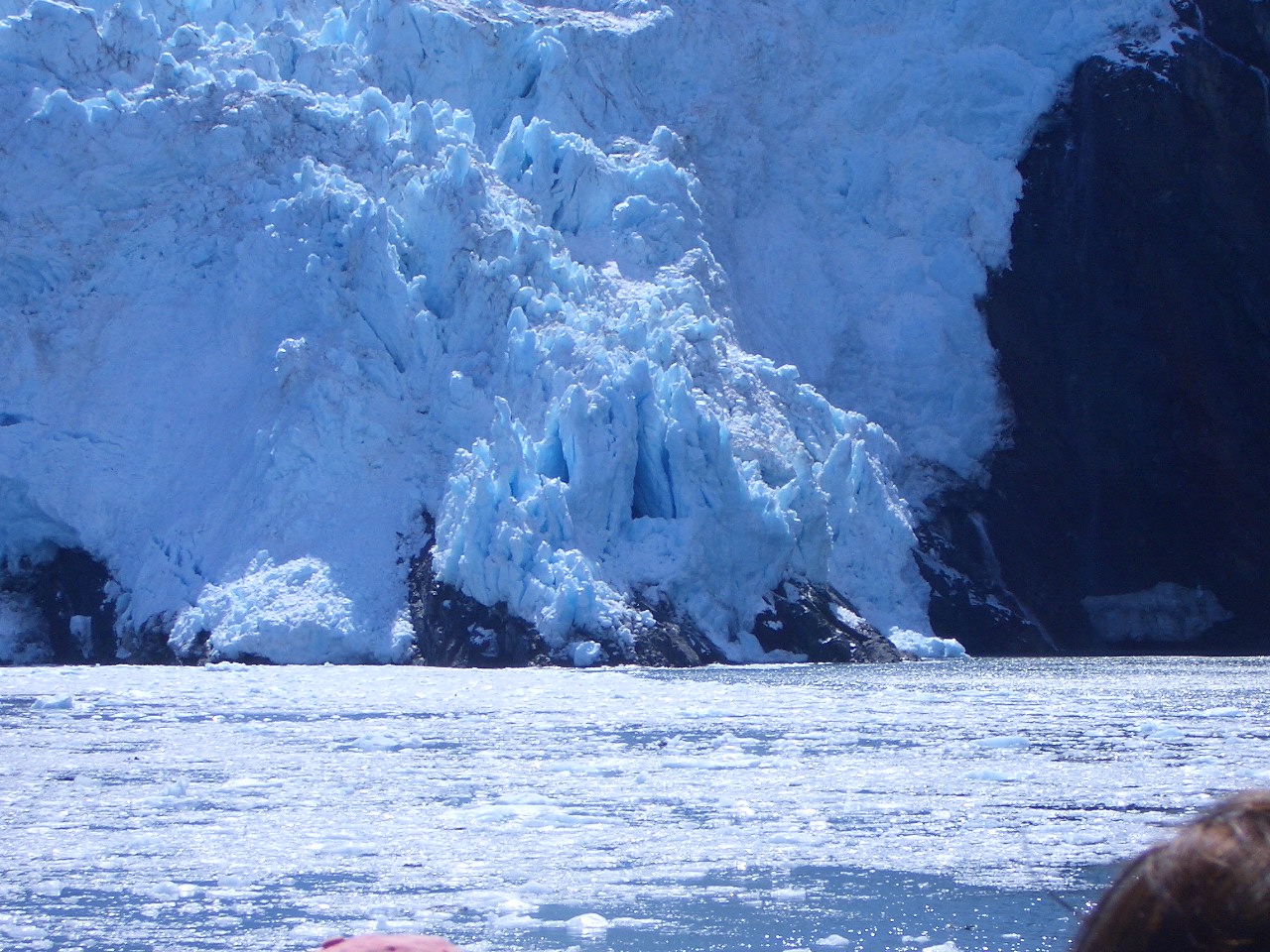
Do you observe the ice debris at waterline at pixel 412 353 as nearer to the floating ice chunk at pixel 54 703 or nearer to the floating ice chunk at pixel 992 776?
the floating ice chunk at pixel 54 703

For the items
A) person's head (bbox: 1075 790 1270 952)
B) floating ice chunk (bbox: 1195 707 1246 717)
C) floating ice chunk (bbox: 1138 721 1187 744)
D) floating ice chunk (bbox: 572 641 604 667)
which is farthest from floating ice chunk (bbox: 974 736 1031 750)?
person's head (bbox: 1075 790 1270 952)

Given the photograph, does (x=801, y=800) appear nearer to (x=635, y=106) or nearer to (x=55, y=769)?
(x=55, y=769)

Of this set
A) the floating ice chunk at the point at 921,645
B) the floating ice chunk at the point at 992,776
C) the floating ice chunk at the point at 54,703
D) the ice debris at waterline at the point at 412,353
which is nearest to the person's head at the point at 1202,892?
the floating ice chunk at the point at 992,776

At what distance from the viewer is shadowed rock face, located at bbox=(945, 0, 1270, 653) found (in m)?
28.5

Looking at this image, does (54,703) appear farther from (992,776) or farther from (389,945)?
(389,945)

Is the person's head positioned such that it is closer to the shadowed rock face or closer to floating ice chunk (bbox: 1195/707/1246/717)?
floating ice chunk (bbox: 1195/707/1246/717)

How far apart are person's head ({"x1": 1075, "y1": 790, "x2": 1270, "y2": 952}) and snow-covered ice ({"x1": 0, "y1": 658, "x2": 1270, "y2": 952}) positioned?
3.91 m

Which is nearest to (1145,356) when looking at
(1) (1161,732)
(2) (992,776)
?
(1) (1161,732)

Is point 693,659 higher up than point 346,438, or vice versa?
point 346,438

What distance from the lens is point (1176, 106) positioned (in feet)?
99.2

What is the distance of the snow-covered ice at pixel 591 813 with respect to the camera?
586 centimetres

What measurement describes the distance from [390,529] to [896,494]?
8.33 metres

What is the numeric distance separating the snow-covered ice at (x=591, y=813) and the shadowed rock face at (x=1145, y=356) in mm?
13168

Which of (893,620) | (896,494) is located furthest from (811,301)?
(893,620)
